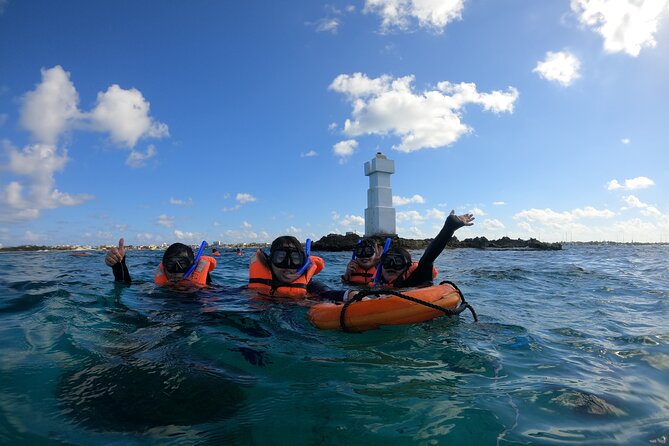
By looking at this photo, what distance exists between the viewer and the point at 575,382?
309cm

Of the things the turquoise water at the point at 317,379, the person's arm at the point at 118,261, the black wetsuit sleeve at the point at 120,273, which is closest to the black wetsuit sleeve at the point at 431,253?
the turquoise water at the point at 317,379

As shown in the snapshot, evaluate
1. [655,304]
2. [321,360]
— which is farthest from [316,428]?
[655,304]

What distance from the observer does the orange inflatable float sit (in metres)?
4.27

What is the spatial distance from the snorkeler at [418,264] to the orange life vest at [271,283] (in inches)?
59.6

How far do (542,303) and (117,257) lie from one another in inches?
337

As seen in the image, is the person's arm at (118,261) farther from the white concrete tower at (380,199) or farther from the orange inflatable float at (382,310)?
the white concrete tower at (380,199)

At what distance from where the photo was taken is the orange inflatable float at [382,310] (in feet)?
14.0

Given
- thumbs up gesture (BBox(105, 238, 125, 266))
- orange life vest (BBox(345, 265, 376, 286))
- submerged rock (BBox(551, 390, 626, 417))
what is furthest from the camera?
orange life vest (BBox(345, 265, 376, 286))

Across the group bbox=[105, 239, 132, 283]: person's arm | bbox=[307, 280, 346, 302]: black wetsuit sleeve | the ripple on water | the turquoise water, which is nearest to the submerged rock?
the turquoise water

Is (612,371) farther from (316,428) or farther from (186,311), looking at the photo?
(186,311)

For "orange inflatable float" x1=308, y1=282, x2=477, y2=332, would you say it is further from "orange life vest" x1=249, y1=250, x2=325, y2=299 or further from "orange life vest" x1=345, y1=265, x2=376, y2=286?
"orange life vest" x1=345, y1=265, x2=376, y2=286

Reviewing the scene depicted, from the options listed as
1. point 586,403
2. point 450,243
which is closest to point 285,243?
point 586,403

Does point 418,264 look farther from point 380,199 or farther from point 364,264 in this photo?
point 380,199

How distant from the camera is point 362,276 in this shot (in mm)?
9164
